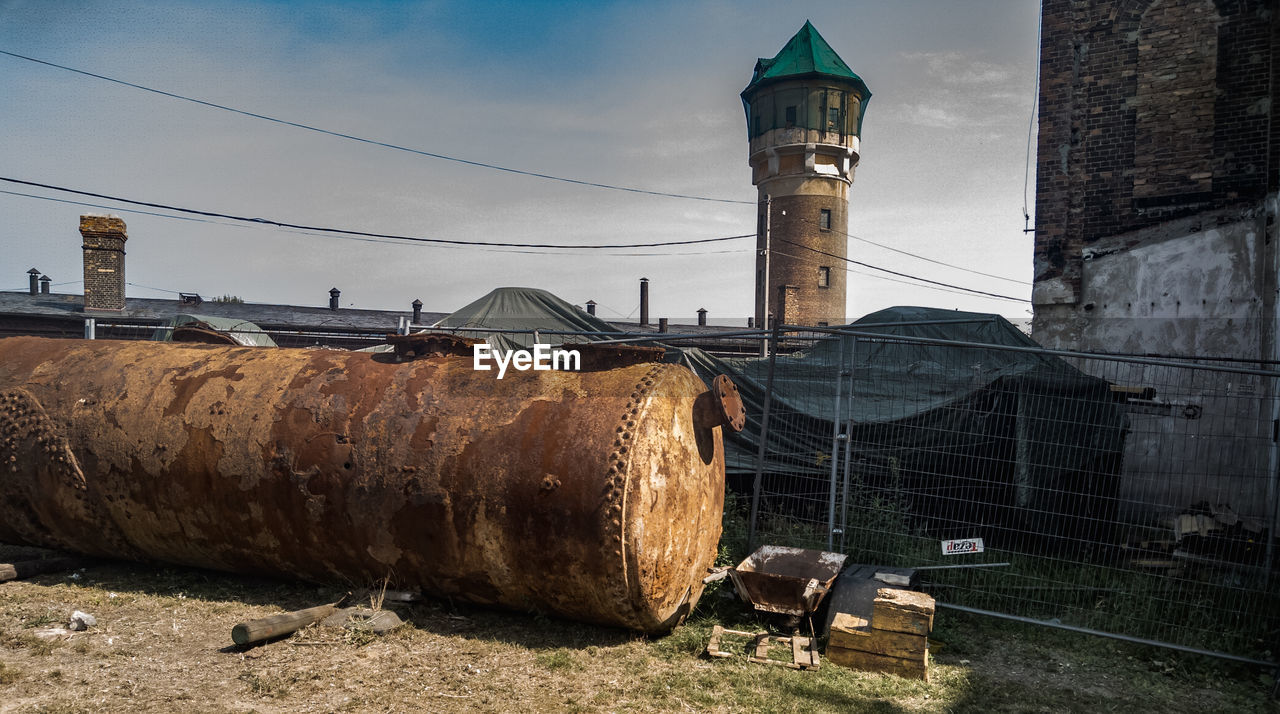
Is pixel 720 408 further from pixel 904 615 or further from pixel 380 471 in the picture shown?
pixel 380 471

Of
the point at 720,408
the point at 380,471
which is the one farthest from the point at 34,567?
the point at 720,408

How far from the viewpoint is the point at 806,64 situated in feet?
107

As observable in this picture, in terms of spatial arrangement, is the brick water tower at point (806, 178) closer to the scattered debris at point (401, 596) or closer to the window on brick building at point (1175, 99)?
the window on brick building at point (1175, 99)

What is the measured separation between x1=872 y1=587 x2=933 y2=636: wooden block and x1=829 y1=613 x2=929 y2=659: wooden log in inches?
1.3

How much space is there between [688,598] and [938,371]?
6144mm

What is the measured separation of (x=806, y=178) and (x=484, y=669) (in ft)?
101

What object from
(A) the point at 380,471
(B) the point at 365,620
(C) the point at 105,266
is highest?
(C) the point at 105,266

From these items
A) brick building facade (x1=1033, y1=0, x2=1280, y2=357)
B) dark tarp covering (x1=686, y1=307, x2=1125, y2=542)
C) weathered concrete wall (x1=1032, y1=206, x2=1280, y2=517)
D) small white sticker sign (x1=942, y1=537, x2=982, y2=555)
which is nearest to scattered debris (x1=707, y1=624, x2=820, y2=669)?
small white sticker sign (x1=942, y1=537, x2=982, y2=555)

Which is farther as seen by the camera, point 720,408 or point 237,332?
point 237,332

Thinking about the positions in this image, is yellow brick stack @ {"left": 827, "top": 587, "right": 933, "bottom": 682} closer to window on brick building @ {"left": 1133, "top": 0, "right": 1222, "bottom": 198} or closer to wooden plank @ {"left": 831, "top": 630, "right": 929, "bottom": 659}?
wooden plank @ {"left": 831, "top": 630, "right": 929, "bottom": 659}

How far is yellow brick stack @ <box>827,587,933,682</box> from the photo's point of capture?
4367 millimetres

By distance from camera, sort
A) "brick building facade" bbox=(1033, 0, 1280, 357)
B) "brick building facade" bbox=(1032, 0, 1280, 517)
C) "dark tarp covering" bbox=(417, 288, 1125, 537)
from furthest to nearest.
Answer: "brick building facade" bbox=(1033, 0, 1280, 357) < "brick building facade" bbox=(1032, 0, 1280, 517) < "dark tarp covering" bbox=(417, 288, 1125, 537)

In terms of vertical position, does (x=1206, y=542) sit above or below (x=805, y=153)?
below

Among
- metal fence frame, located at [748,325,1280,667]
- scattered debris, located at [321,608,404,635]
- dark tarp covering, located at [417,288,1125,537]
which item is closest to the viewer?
scattered debris, located at [321,608,404,635]
